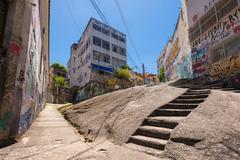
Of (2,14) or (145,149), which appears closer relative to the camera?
(145,149)

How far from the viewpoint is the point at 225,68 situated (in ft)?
30.0

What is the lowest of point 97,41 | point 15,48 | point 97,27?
point 15,48

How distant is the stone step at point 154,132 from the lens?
380 centimetres

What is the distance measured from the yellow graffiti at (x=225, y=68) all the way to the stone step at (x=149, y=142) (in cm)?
698

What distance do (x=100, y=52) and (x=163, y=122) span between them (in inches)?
1060

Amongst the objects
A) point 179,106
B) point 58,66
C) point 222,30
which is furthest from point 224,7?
point 58,66

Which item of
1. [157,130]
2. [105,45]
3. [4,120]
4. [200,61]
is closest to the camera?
[4,120]

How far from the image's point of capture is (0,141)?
150 inches

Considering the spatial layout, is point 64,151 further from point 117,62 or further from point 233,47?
point 117,62

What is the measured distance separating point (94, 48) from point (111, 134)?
84.8 feet

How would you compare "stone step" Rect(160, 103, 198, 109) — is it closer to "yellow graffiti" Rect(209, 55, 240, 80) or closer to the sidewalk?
the sidewalk

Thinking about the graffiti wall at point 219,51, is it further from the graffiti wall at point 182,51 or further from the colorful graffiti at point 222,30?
the graffiti wall at point 182,51

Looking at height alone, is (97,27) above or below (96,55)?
above

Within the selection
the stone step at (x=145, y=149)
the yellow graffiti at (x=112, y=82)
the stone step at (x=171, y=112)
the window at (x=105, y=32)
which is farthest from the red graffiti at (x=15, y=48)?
the window at (x=105, y=32)
